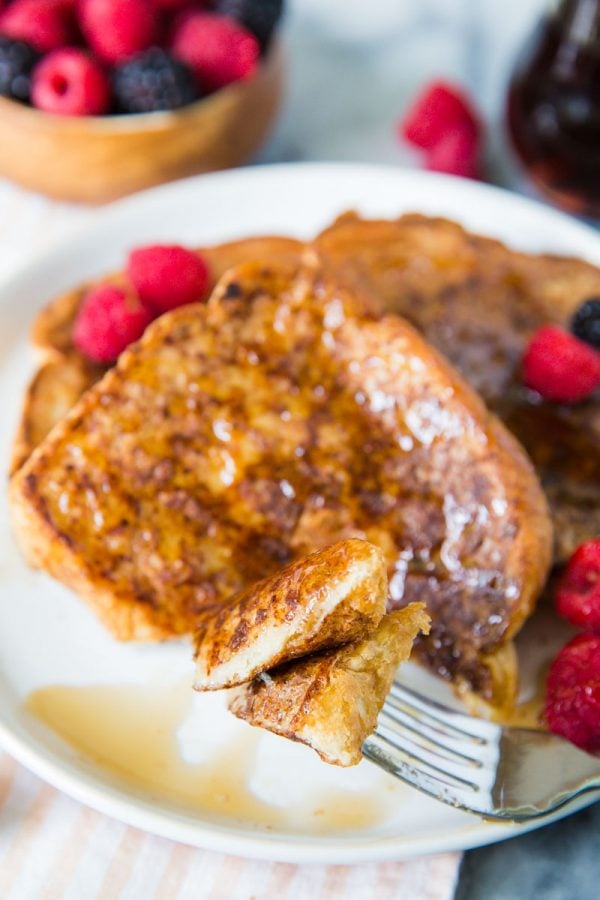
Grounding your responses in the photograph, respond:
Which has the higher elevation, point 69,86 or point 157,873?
point 69,86

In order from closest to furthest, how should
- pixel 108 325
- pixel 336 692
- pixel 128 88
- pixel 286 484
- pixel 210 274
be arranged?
pixel 336 692, pixel 286 484, pixel 108 325, pixel 210 274, pixel 128 88

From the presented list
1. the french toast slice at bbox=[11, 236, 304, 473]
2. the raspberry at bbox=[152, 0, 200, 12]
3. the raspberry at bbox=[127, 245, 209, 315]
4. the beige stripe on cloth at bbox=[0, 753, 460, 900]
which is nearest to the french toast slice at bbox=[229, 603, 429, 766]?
the beige stripe on cloth at bbox=[0, 753, 460, 900]

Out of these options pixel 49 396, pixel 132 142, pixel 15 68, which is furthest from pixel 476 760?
pixel 15 68

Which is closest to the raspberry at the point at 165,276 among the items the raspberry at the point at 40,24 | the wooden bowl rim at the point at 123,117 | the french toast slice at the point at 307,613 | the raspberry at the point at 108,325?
the raspberry at the point at 108,325

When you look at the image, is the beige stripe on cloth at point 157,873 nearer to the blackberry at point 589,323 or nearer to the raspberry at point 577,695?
the raspberry at point 577,695

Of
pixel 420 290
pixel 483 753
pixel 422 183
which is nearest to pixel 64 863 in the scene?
pixel 483 753

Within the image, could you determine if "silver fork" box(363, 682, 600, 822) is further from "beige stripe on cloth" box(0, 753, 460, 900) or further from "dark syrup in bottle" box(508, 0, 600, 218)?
"dark syrup in bottle" box(508, 0, 600, 218)

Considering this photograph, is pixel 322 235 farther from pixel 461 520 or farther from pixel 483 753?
pixel 483 753

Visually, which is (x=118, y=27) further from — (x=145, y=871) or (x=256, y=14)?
(x=145, y=871)
